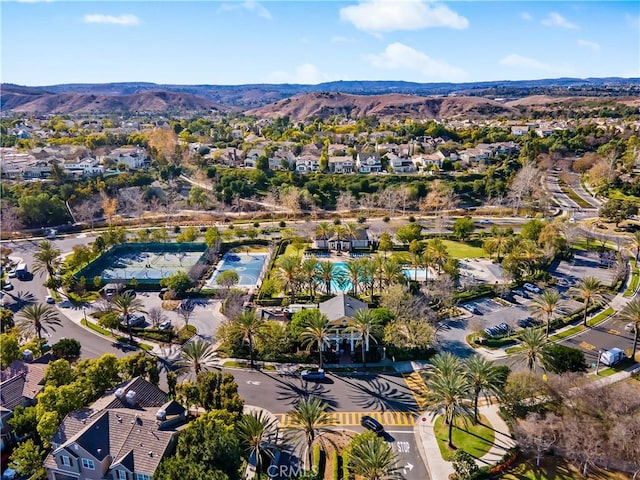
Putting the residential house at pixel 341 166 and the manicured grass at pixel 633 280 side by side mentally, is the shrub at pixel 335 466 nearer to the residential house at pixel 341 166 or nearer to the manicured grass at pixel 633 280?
the manicured grass at pixel 633 280

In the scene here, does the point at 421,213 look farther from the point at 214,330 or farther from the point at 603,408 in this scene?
the point at 603,408

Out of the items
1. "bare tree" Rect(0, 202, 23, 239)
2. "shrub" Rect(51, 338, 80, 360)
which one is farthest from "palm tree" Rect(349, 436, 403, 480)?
"bare tree" Rect(0, 202, 23, 239)

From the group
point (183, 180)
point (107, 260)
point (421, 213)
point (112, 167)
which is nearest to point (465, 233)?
point (421, 213)

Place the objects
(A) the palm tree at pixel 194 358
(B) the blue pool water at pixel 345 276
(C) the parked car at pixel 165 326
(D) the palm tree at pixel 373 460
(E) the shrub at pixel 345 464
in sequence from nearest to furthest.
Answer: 1. (D) the palm tree at pixel 373 460
2. (E) the shrub at pixel 345 464
3. (A) the palm tree at pixel 194 358
4. (C) the parked car at pixel 165 326
5. (B) the blue pool water at pixel 345 276

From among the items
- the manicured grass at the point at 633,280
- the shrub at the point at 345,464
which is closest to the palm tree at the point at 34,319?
the shrub at the point at 345,464

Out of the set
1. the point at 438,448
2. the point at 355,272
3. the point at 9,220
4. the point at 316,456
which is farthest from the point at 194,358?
the point at 9,220

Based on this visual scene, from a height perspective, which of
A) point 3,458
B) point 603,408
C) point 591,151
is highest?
point 591,151

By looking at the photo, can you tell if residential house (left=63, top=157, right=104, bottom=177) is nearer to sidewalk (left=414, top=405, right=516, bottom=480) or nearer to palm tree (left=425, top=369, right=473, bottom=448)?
sidewalk (left=414, top=405, right=516, bottom=480)

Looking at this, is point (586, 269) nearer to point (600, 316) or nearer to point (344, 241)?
point (600, 316)
